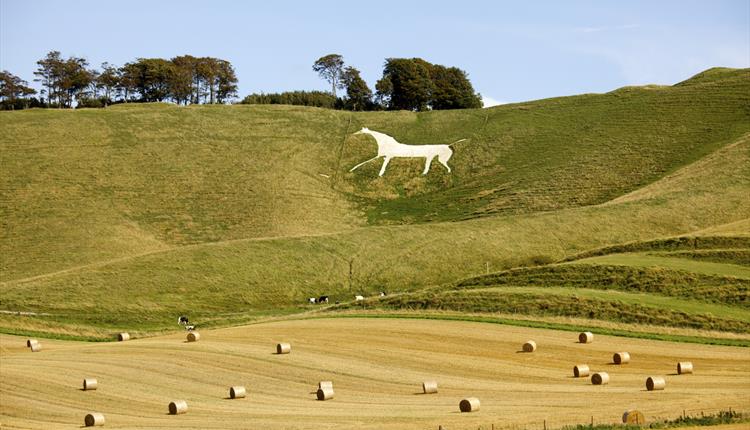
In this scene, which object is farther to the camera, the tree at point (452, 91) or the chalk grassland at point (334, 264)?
the tree at point (452, 91)

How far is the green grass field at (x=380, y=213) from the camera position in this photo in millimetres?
62312

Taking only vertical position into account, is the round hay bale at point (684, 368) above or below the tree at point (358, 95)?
below

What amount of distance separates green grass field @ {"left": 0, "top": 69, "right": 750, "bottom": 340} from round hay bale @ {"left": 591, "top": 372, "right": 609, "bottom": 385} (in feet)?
43.1

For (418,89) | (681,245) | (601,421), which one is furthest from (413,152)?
(601,421)

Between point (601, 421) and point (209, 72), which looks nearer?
point (601, 421)

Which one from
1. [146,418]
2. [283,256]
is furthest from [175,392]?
[283,256]

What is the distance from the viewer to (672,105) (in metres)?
126

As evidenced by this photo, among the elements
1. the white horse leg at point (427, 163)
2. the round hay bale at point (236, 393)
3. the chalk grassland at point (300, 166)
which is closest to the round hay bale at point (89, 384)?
the round hay bale at point (236, 393)

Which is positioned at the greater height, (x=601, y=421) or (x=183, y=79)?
(x=183, y=79)

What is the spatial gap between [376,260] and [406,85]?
8958 cm

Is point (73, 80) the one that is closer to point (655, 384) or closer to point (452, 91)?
point (452, 91)

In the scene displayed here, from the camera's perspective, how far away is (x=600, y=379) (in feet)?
128

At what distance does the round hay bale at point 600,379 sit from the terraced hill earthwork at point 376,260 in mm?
807

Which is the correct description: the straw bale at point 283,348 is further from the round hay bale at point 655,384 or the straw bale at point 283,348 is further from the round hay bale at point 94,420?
the round hay bale at point 655,384
